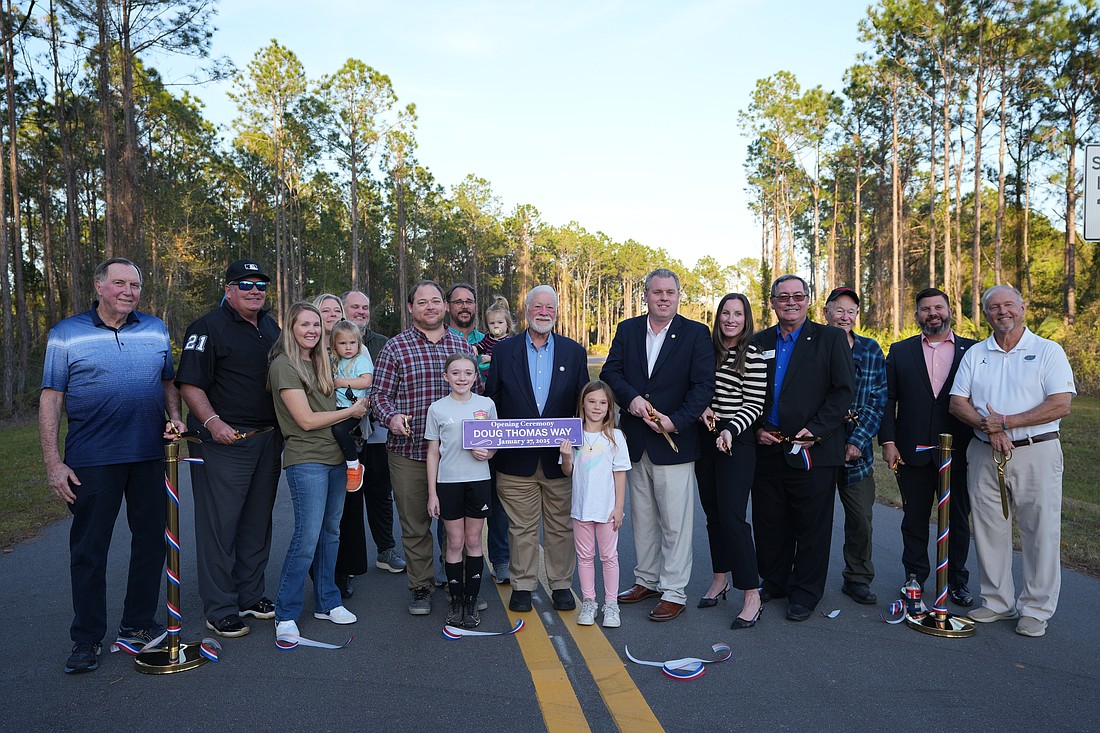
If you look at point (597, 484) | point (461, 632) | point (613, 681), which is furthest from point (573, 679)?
point (597, 484)

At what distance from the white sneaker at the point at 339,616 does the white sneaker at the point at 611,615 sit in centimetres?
171

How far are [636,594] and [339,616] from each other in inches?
83.5

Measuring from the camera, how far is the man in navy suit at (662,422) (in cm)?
501

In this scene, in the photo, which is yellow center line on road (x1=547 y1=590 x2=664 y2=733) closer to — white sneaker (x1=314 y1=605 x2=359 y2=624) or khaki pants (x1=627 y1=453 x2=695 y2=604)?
khaki pants (x1=627 y1=453 x2=695 y2=604)

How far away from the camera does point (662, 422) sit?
16.4 feet

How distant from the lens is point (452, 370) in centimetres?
484

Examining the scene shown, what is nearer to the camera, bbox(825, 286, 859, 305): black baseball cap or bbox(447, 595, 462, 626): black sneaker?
bbox(447, 595, 462, 626): black sneaker

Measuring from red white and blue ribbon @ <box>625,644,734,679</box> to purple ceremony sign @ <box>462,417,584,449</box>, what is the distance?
142cm

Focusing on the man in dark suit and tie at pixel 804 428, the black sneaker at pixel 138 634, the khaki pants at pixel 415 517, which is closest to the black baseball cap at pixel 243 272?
the khaki pants at pixel 415 517

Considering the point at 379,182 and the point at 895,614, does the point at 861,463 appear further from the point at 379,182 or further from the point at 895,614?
the point at 379,182

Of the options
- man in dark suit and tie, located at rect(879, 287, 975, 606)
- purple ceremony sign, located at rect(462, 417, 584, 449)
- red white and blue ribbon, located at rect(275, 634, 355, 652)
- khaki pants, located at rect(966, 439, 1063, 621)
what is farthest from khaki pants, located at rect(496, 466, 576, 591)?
khaki pants, located at rect(966, 439, 1063, 621)

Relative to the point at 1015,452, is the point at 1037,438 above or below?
above

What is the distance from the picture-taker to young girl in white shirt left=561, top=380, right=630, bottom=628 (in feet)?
16.1

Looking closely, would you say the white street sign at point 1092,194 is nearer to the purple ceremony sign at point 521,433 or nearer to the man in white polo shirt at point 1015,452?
the man in white polo shirt at point 1015,452
